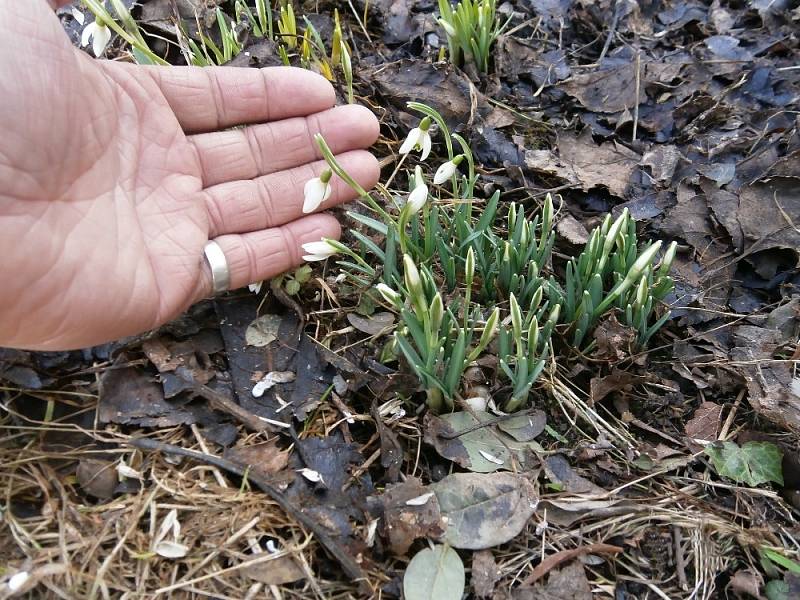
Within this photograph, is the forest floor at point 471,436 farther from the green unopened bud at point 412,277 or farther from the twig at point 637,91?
the green unopened bud at point 412,277

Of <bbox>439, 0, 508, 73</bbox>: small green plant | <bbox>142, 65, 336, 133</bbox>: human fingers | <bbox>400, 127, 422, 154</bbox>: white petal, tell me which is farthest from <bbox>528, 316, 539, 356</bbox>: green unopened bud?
<bbox>439, 0, 508, 73</bbox>: small green plant

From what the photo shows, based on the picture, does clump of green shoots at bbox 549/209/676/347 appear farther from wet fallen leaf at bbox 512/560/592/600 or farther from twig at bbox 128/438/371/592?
twig at bbox 128/438/371/592

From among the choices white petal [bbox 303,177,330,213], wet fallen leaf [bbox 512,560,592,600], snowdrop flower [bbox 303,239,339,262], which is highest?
white petal [bbox 303,177,330,213]

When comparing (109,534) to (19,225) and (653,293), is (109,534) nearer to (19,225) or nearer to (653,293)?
(19,225)

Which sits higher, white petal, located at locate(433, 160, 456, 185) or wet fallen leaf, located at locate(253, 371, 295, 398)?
white petal, located at locate(433, 160, 456, 185)

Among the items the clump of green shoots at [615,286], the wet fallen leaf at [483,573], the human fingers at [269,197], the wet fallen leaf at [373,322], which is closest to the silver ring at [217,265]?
the human fingers at [269,197]

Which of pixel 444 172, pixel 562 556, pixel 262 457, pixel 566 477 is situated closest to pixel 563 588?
pixel 562 556

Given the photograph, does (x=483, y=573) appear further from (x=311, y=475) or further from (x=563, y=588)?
(x=311, y=475)
